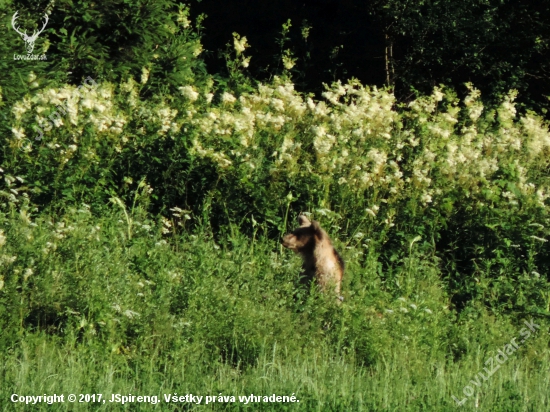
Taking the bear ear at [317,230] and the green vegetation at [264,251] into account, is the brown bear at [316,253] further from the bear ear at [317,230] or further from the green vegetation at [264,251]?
the green vegetation at [264,251]

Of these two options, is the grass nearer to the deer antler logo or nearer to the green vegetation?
the green vegetation

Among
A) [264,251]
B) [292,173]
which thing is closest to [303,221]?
[264,251]

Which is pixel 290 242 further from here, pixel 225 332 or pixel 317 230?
pixel 225 332

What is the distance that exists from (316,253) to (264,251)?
2.84ft

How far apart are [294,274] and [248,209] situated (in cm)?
122

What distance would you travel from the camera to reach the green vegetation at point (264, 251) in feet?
21.1

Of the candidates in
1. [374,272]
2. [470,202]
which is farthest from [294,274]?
[470,202]

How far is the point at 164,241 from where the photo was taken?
26.9 ft

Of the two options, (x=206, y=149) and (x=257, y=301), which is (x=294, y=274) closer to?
(x=257, y=301)

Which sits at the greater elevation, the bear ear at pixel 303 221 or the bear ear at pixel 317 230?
the bear ear at pixel 303 221

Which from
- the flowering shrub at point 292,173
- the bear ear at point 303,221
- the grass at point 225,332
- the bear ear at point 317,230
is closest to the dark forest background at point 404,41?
the flowering shrub at point 292,173

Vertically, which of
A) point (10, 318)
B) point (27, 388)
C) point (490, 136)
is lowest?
point (27, 388)

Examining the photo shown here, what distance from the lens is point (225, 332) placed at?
6980mm

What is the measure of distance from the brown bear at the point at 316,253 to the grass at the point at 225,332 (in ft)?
0.48
